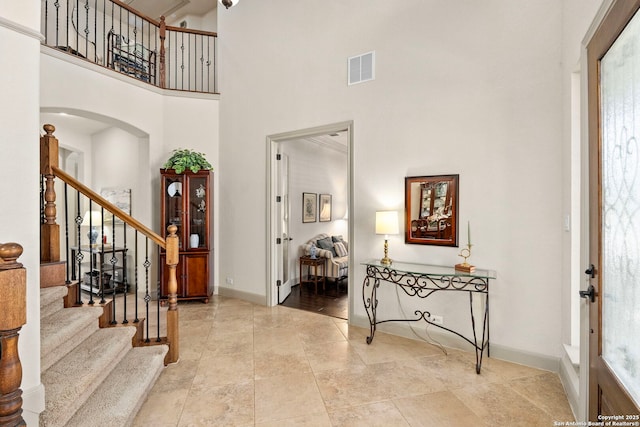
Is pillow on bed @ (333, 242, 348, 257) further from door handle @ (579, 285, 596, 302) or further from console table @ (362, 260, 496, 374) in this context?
door handle @ (579, 285, 596, 302)

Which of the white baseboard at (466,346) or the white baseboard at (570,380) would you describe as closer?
the white baseboard at (570,380)

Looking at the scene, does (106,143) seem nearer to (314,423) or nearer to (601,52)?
(314,423)

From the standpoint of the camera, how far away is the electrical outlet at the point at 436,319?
3.37 metres

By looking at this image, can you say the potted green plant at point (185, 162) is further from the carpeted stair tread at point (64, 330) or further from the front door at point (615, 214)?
the front door at point (615, 214)

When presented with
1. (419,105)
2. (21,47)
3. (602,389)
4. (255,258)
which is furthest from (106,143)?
(602,389)

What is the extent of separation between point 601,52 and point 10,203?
3.10 metres

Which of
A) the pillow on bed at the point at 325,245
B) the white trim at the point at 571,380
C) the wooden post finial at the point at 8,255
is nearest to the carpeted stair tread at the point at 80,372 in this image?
the wooden post finial at the point at 8,255

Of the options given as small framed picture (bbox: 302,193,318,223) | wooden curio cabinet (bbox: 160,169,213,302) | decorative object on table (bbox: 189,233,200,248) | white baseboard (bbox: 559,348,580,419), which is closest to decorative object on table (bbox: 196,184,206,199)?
wooden curio cabinet (bbox: 160,169,213,302)

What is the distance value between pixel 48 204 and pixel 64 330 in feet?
4.05

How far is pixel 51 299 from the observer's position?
246 cm

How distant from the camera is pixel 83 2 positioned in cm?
595

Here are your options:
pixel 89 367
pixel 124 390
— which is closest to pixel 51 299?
pixel 89 367

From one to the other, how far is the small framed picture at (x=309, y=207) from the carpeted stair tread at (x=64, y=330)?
4.09 m

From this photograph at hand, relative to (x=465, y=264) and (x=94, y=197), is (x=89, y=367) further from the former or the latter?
(x=465, y=264)
